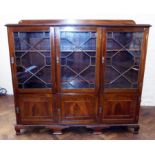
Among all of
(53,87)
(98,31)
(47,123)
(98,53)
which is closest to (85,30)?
(98,31)

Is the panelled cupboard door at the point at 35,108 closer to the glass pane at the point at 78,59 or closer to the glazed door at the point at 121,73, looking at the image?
the glass pane at the point at 78,59

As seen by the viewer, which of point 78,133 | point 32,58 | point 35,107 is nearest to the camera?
point 32,58

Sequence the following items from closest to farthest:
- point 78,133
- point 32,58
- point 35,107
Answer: point 32,58
point 35,107
point 78,133

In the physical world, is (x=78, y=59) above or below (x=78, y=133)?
above

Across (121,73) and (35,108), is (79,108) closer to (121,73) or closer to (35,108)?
(35,108)

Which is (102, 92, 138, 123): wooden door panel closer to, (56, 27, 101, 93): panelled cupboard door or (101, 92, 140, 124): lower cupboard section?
(101, 92, 140, 124): lower cupboard section

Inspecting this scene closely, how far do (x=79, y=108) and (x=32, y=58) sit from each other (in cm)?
86

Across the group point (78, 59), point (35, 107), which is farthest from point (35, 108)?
point (78, 59)

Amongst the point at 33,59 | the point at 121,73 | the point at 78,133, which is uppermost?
the point at 33,59

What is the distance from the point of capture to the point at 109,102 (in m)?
2.27

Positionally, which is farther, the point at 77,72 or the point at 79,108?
the point at 79,108

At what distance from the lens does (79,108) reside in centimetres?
228

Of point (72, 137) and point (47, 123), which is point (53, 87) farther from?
point (72, 137)
